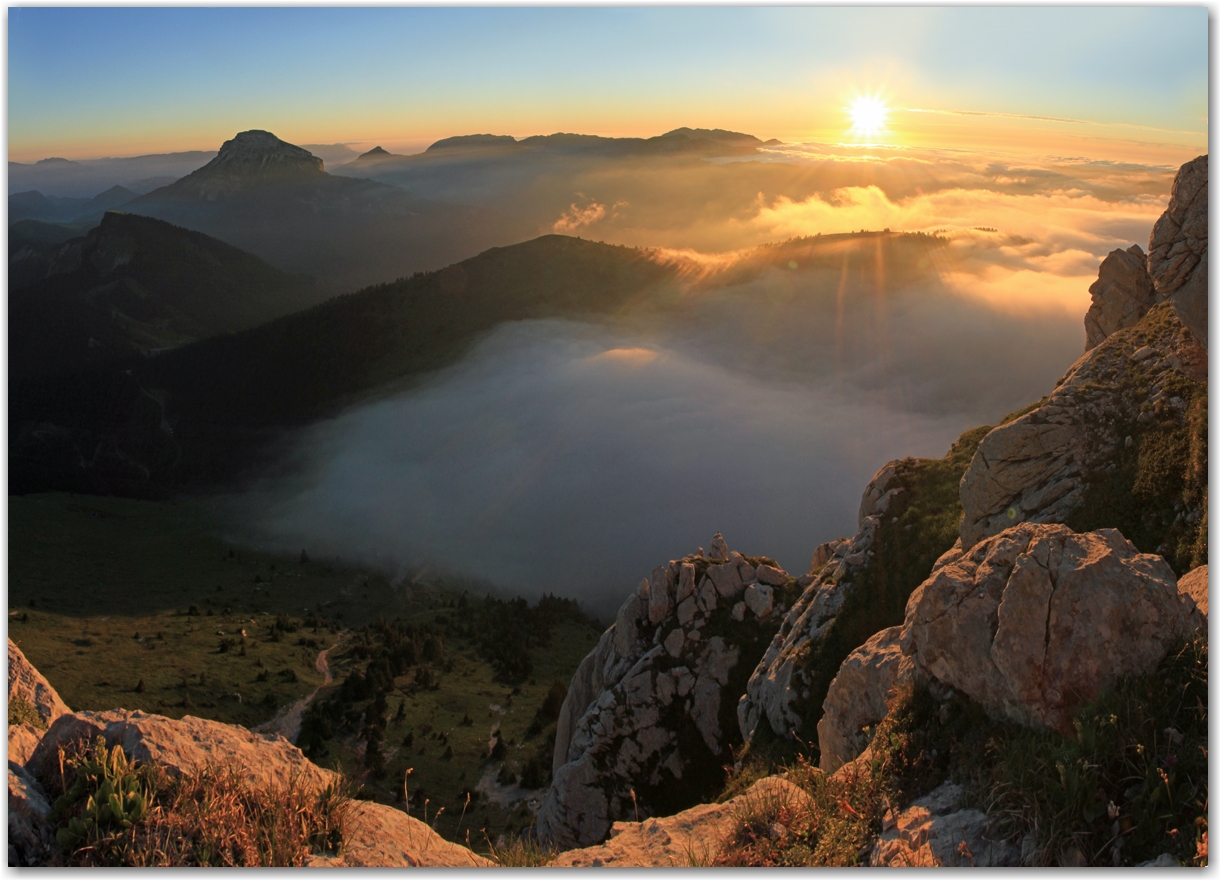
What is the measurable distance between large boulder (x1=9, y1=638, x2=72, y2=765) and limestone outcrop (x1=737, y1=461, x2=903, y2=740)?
1413 centimetres

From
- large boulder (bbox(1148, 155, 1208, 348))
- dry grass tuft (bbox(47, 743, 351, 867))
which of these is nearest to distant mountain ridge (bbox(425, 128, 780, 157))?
large boulder (bbox(1148, 155, 1208, 348))

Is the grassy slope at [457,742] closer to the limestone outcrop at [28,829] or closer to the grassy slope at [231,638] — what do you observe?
the grassy slope at [231,638]

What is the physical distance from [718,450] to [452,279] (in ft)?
235

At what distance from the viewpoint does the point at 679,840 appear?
862 centimetres

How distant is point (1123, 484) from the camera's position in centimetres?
1590

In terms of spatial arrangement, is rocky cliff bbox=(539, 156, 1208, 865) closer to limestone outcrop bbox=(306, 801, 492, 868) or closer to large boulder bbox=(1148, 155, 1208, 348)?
large boulder bbox=(1148, 155, 1208, 348)

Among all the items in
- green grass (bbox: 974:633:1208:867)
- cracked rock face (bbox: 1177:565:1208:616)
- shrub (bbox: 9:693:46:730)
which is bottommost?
shrub (bbox: 9:693:46:730)

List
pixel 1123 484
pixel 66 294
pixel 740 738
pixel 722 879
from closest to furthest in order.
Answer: pixel 722 879, pixel 1123 484, pixel 740 738, pixel 66 294

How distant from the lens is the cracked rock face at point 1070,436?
16.8 m

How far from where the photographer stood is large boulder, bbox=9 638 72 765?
28.0 feet

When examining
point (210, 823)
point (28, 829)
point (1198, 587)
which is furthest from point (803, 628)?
point (28, 829)

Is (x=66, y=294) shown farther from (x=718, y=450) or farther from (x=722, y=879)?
(x=722, y=879)

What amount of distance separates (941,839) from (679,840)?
3058 millimetres

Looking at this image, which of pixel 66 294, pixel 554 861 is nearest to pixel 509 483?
pixel 554 861
